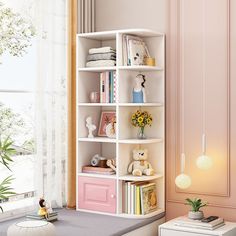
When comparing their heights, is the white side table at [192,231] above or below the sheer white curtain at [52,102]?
below

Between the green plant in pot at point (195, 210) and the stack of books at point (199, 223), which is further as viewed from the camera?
the green plant in pot at point (195, 210)

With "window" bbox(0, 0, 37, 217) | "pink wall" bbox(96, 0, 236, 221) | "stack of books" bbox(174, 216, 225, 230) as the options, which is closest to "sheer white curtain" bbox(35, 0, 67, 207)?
"window" bbox(0, 0, 37, 217)

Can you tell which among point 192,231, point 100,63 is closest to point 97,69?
point 100,63

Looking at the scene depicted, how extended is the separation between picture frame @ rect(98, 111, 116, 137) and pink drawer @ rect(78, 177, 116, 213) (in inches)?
15.6

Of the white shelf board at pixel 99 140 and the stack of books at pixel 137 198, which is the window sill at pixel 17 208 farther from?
the stack of books at pixel 137 198

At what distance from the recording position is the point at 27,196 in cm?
380

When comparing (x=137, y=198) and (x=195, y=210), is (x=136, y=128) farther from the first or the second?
(x=195, y=210)

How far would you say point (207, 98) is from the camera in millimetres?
3801

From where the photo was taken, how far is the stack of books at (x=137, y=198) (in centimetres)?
374

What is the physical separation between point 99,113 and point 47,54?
0.69m

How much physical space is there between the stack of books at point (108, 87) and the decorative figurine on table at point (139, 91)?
16cm

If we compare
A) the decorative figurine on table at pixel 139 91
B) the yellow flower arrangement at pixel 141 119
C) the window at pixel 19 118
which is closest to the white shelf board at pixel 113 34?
the decorative figurine on table at pixel 139 91

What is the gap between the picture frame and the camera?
408 centimetres

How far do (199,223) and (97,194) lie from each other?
0.83 metres
